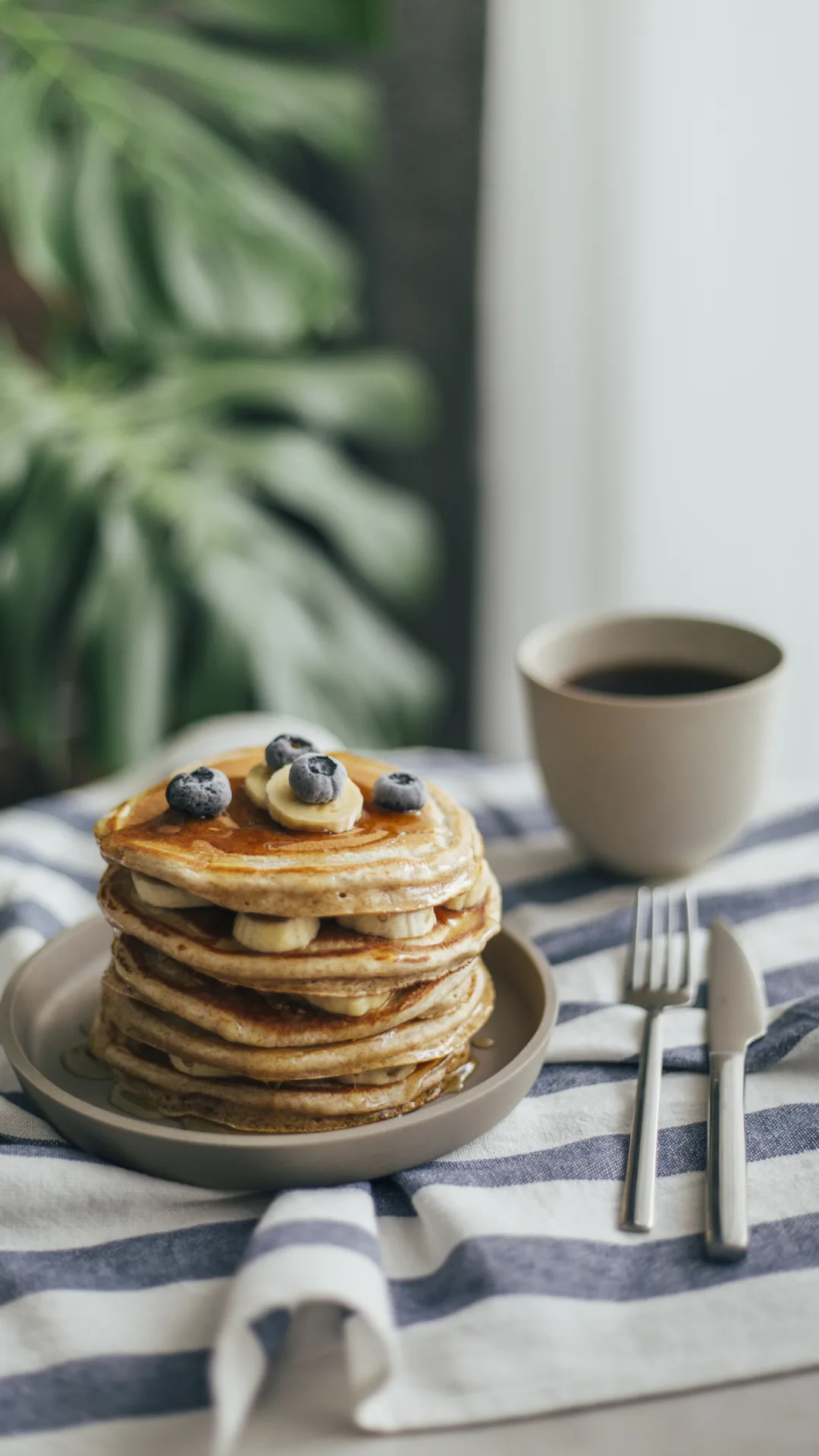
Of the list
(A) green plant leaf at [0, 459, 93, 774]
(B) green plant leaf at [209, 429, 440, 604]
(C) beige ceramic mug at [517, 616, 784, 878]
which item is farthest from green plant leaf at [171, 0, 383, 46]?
(C) beige ceramic mug at [517, 616, 784, 878]

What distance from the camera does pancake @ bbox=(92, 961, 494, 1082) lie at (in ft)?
2.74

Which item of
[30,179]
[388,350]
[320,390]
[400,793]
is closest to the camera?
[400,793]

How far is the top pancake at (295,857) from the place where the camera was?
811 mm

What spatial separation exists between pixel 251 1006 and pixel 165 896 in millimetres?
90

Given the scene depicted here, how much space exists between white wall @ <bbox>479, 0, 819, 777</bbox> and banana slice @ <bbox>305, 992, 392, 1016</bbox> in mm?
1566

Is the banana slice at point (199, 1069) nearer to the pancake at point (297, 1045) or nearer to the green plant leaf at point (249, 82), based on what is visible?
the pancake at point (297, 1045)

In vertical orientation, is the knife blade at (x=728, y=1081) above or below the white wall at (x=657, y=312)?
below

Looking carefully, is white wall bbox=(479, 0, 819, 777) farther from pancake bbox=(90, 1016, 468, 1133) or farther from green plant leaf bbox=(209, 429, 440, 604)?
pancake bbox=(90, 1016, 468, 1133)

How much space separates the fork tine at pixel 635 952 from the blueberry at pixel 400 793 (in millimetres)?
282

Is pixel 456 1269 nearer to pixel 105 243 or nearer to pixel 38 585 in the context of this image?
pixel 38 585

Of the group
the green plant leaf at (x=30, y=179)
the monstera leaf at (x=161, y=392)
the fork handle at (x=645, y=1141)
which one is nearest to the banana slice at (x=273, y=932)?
the fork handle at (x=645, y=1141)

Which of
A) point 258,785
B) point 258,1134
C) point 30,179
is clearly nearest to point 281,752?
point 258,785

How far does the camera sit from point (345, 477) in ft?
7.62

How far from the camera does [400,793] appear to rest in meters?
0.89
